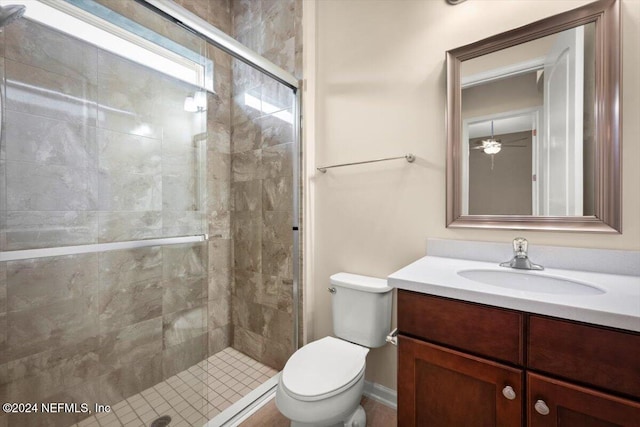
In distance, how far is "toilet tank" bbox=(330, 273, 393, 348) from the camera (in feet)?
4.49

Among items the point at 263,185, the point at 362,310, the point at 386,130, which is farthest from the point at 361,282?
the point at 263,185

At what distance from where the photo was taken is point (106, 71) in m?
1.31

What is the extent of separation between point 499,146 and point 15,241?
2133mm

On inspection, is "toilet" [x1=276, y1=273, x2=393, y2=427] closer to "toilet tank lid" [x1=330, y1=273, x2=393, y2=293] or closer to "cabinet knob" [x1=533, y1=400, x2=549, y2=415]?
"toilet tank lid" [x1=330, y1=273, x2=393, y2=293]

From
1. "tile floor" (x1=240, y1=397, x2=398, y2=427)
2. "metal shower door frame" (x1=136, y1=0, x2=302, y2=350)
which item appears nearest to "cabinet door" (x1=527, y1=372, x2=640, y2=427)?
"tile floor" (x1=240, y1=397, x2=398, y2=427)

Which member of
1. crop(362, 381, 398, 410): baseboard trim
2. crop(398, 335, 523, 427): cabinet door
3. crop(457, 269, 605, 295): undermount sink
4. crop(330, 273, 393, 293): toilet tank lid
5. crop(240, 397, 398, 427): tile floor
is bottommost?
crop(240, 397, 398, 427): tile floor

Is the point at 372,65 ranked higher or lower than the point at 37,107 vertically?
higher

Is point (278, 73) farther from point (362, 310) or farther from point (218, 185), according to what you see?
point (362, 310)

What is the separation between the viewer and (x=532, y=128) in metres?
1.15

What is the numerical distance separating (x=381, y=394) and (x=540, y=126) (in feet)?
5.22

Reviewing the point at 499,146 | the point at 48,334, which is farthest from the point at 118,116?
the point at 499,146

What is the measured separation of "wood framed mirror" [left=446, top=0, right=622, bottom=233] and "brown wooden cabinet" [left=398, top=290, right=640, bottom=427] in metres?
0.56

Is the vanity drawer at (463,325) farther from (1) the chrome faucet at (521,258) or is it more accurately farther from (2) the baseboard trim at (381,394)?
(2) the baseboard trim at (381,394)

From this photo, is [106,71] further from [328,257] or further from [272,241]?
[328,257]
